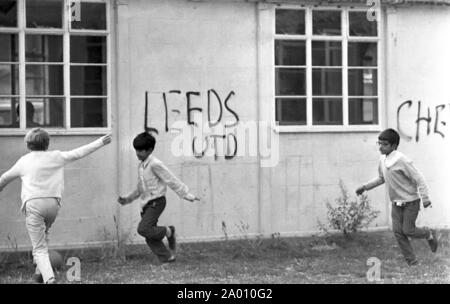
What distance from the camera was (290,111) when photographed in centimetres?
1182

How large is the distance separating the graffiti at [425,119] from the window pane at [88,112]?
170 inches

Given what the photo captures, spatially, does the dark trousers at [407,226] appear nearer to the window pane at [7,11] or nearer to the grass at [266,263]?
the grass at [266,263]

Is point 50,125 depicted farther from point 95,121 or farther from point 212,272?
point 212,272

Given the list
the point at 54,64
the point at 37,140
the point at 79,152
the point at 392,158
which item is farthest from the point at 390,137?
the point at 54,64

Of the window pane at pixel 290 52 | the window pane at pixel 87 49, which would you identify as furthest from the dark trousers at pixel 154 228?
the window pane at pixel 290 52

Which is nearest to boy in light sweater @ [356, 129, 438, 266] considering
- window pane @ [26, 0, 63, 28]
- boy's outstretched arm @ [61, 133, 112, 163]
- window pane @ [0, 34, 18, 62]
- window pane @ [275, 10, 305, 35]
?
window pane @ [275, 10, 305, 35]

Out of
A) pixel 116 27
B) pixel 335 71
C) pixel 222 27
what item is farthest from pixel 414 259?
pixel 116 27

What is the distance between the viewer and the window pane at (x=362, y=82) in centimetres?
1205

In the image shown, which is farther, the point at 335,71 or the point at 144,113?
the point at 335,71

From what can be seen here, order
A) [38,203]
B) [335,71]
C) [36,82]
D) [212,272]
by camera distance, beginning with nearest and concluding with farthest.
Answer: [38,203] < [212,272] < [36,82] < [335,71]

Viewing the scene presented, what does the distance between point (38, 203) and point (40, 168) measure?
36cm

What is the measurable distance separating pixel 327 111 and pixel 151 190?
3.35 metres

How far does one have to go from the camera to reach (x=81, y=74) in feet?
35.9
